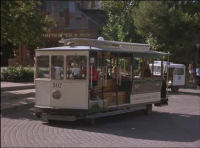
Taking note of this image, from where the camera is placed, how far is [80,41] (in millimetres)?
11727

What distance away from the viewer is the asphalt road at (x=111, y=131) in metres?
8.58

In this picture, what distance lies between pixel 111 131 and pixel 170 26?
2143 cm

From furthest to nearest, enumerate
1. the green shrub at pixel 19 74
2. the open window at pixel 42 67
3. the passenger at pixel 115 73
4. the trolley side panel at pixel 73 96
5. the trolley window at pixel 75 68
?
the green shrub at pixel 19 74
the passenger at pixel 115 73
the open window at pixel 42 67
the trolley window at pixel 75 68
the trolley side panel at pixel 73 96

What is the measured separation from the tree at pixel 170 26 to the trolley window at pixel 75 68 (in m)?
18.9

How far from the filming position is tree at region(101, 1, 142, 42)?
1299 inches

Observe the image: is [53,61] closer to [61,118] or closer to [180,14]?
[61,118]

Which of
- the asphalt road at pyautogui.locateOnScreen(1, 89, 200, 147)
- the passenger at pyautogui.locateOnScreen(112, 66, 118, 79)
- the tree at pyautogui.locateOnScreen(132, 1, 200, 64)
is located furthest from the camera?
the tree at pyautogui.locateOnScreen(132, 1, 200, 64)

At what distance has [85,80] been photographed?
35.5 ft

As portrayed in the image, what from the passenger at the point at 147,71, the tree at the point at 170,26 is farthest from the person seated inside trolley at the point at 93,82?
the tree at the point at 170,26

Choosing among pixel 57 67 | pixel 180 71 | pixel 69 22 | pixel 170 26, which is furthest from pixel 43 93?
pixel 69 22

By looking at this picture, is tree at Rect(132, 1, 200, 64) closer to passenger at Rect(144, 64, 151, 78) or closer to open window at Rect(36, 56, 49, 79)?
passenger at Rect(144, 64, 151, 78)

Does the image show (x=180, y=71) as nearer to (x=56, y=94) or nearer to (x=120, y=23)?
(x=120, y=23)

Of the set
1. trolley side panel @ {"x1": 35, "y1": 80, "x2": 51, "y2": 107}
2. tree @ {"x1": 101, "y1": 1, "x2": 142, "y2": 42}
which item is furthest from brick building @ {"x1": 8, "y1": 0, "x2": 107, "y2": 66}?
trolley side panel @ {"x1": 35, "y1": 80, "x2": 51, "y2": 107}

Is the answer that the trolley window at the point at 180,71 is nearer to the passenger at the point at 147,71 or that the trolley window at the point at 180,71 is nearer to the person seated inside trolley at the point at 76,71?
the passenger at the point at 147,71
